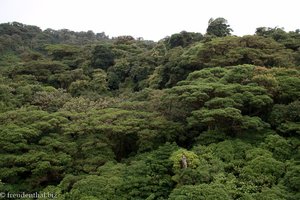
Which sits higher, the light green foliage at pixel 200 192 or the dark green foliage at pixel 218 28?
the dark green foliage at pixel 218 28

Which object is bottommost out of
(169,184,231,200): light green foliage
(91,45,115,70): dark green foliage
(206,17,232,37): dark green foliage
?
(169,184,231,200): light green foliage

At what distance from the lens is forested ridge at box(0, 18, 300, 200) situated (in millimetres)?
16547

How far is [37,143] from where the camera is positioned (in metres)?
21.0

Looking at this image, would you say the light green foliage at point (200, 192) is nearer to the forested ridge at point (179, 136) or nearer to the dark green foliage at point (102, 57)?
the forested ridge at point (179, 136)

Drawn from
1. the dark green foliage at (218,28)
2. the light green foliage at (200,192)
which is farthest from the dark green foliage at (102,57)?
the light green foliage at (200,192)

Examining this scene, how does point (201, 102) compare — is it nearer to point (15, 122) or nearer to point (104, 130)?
point (104, 130)

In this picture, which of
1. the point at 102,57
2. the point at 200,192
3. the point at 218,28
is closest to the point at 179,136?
the point at 200,192

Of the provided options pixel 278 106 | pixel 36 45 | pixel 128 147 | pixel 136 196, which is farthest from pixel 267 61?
pixel 36 45

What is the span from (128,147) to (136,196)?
6281mm

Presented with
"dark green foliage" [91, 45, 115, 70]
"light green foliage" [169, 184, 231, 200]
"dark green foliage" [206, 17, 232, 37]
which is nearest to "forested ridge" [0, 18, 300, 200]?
"light green foliage" [169, 184, 231, 200]

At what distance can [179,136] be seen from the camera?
21203mm

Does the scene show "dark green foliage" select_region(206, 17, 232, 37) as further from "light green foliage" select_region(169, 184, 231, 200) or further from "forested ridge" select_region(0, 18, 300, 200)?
"light green foliage" select_region(169, 184, 231, 200)

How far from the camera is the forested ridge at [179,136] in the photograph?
1655 centimetres

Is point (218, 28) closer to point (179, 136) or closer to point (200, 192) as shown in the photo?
point (179, 136)
